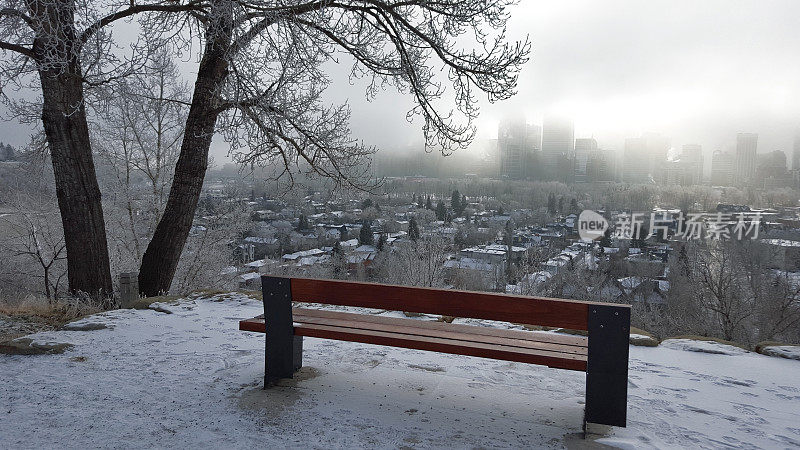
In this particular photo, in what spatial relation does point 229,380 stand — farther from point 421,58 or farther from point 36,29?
point 421,58

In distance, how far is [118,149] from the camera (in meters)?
17.6

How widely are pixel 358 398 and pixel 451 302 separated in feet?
3.06

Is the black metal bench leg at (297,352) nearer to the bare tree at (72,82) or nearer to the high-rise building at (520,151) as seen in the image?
the bare tree at (72,82)

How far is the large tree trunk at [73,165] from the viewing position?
628cm

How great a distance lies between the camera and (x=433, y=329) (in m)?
3.69

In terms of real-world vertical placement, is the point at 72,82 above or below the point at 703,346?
above

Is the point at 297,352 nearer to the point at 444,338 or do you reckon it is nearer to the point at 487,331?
the point at 444,338

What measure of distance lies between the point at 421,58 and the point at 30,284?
2007 centimetres

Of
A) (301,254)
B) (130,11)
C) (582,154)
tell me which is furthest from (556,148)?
(130,11)

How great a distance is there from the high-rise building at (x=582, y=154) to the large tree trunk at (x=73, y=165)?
79.9 feet

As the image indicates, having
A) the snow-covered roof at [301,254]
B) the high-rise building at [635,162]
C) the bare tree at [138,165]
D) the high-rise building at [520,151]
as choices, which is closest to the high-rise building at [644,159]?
the high-rise building at [635,162]

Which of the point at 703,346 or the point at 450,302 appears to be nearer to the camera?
the point at 450,302

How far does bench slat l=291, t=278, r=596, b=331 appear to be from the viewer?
309 centimetres

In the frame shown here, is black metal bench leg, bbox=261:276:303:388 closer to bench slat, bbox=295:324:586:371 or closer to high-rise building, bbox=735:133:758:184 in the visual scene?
bench slat, bbox=295:324:586:371
